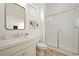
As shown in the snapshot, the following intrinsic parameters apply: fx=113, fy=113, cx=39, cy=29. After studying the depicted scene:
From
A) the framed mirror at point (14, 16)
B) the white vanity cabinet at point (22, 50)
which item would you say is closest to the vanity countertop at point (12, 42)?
the white vanity cabinet at point (22, 50)

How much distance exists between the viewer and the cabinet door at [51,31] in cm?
148

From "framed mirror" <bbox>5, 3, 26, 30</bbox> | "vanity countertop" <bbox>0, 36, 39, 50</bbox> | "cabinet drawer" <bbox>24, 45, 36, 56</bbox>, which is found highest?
"framed mirror" <bbox>5, 3, 26, 30</bbox>

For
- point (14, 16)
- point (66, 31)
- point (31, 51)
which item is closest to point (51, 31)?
point (66, 31)

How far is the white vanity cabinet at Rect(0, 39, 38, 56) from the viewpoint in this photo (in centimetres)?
135

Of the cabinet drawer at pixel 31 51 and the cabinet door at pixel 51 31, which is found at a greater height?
the cabinet door at pixel 51 31

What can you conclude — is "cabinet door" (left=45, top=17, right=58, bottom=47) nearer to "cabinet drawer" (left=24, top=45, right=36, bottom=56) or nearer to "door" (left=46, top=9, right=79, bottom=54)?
"door" (left=46, top=9, right=79, bottom=54)

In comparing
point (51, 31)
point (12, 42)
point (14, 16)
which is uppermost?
point (14, 16)

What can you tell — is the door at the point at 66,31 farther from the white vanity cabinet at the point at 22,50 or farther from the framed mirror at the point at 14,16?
the framed mirror at the point at 14,16

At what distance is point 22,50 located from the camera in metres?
1.45

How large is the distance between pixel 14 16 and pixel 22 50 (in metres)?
0.44

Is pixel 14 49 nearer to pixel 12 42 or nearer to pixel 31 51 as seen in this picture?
pixel 12 42

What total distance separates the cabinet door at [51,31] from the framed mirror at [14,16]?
316 mm

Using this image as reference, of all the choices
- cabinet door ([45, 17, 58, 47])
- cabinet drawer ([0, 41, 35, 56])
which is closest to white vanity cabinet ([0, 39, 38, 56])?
cabinet drawer ([0, 41, 35, 56])

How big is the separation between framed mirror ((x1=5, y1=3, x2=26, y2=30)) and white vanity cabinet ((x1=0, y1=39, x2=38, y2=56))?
0.74 ft
